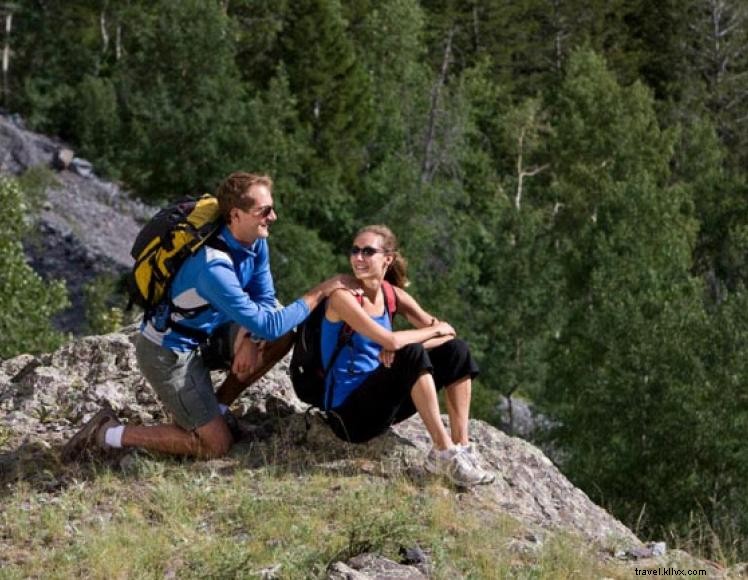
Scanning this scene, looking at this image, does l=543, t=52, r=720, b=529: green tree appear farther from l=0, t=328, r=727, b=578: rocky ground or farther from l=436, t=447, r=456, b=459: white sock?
l=436, t=447, r=456, b=459: white sock

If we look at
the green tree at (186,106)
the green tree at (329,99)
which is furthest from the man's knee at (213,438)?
the green tree at (329,99)

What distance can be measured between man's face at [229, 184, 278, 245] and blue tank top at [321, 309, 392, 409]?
0.74 m

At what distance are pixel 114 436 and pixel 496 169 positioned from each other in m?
55.1

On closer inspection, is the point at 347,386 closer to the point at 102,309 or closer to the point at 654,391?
the point at 654,391

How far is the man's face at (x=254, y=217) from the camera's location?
841 centimetres

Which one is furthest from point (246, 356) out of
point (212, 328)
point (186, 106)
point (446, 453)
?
point (186, 106)

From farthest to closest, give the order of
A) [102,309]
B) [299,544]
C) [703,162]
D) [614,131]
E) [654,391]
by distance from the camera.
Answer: [703,162] → [614,131] → [102,309] → [654,391] → [299,544]

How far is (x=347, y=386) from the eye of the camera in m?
8.74

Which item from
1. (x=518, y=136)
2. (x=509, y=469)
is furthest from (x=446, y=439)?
(x=518, y=136)

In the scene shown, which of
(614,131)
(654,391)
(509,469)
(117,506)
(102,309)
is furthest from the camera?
(614,131)

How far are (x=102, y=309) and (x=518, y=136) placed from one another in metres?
23.6

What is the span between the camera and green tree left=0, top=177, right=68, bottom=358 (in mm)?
30983

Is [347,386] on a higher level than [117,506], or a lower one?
higher

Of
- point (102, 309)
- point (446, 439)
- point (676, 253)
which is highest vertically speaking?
point (446, 439)
